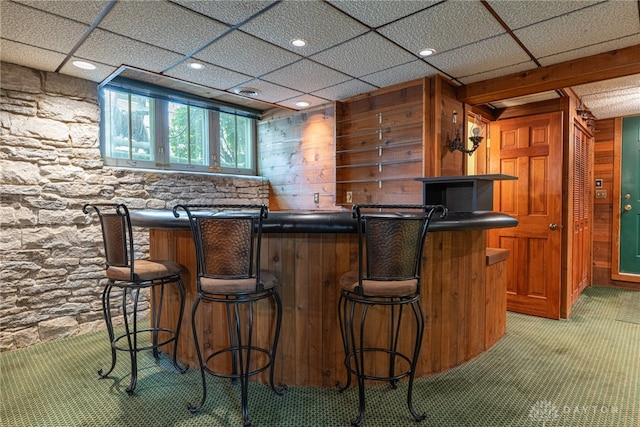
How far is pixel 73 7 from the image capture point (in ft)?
6.92

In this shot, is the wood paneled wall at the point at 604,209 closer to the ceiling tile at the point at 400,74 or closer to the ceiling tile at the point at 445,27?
the ceiling tile at the point at 400,74

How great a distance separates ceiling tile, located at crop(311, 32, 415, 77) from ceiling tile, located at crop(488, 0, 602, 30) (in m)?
0.73

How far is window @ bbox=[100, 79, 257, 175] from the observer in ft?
12.1

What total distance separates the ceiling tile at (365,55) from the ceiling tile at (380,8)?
229mm

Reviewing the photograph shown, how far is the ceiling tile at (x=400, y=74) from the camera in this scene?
120 inches

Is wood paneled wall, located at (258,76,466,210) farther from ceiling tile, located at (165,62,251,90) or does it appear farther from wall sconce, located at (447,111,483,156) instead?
ceiling tile, located at (165,62,251,90)

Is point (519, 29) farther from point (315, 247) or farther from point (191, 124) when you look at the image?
point (191, 124)

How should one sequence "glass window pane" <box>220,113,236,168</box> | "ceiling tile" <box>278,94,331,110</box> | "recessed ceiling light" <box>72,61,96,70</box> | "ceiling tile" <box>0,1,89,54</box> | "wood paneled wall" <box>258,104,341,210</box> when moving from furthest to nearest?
"glass window pane" <box>220,113,236,168</box> < "wood paneled wall" <box>258,104,341,210</box> < "ceiling tile" <box>278,94,331,110</box> < "recessed ceiling light" <box>72,61,96,70</box> < "ceiling tile" <box>0,1,89,54</box>

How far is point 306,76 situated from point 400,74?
84 cm

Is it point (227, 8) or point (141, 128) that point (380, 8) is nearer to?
point (227, 8)

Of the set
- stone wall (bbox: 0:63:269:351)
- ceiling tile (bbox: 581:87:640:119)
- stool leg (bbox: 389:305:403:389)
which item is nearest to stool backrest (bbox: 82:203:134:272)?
stone wall (bbox: 0:63:269:351)

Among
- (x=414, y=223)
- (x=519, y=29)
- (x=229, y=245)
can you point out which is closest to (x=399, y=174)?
(x=519, y=29)

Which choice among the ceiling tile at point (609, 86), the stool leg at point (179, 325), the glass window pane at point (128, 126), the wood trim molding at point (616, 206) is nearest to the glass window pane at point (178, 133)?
the glass window pane at point (128, 126)

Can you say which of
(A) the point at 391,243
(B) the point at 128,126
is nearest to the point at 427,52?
→ (A) the point at 391,243
